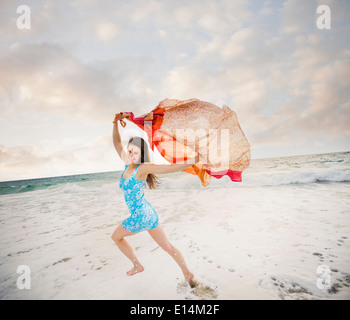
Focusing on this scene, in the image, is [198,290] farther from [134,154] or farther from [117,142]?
[117,142]

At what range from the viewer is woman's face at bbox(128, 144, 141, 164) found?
262cm

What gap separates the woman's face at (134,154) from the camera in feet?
8.60

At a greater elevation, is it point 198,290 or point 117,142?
point 117,142

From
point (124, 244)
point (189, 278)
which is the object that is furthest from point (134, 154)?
point (189, 278)

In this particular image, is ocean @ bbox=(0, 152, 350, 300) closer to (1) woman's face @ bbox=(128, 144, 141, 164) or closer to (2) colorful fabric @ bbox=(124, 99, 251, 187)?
(2) colorful fabric @ bbox=(124, 99, 251, 187)

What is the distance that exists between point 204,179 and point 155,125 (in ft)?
4.39

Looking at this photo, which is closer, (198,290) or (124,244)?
(198,290)

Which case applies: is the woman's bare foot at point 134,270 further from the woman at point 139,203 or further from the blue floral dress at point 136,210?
the blue floral dress at point 136,210

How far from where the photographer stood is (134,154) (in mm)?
2625

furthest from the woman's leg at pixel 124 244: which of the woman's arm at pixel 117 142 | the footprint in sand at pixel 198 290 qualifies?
the woman's arm at pixel 117 142
